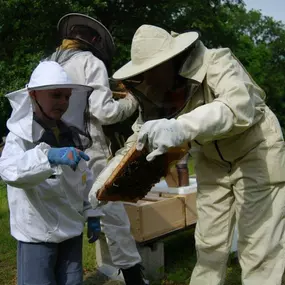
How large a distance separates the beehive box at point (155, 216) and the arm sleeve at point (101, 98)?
0.67 m

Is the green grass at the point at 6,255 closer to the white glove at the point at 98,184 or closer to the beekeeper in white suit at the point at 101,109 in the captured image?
the beekeeper in white suit at the point at 101,109

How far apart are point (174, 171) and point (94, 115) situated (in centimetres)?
123

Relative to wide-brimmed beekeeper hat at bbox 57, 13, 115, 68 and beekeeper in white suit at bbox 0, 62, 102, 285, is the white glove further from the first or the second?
wide-brimmed beekeeper hat at bbox 57, 13, 115, 68

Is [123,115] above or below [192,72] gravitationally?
below

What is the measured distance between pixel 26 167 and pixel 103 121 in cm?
123

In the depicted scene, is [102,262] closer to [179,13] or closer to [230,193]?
[230,193]

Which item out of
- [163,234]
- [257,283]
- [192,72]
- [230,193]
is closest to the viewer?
[192,72]

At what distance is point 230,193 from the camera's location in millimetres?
2578

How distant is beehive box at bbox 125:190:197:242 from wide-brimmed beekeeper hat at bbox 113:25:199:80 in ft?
4.62

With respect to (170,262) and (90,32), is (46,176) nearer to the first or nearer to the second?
(90,32)

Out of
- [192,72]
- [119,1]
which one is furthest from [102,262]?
[119,1]

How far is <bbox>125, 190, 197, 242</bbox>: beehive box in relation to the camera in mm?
3355

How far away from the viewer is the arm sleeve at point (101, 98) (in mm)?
3162

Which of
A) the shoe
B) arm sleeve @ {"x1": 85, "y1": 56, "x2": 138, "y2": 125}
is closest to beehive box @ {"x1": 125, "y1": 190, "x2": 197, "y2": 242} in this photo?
the shoe
